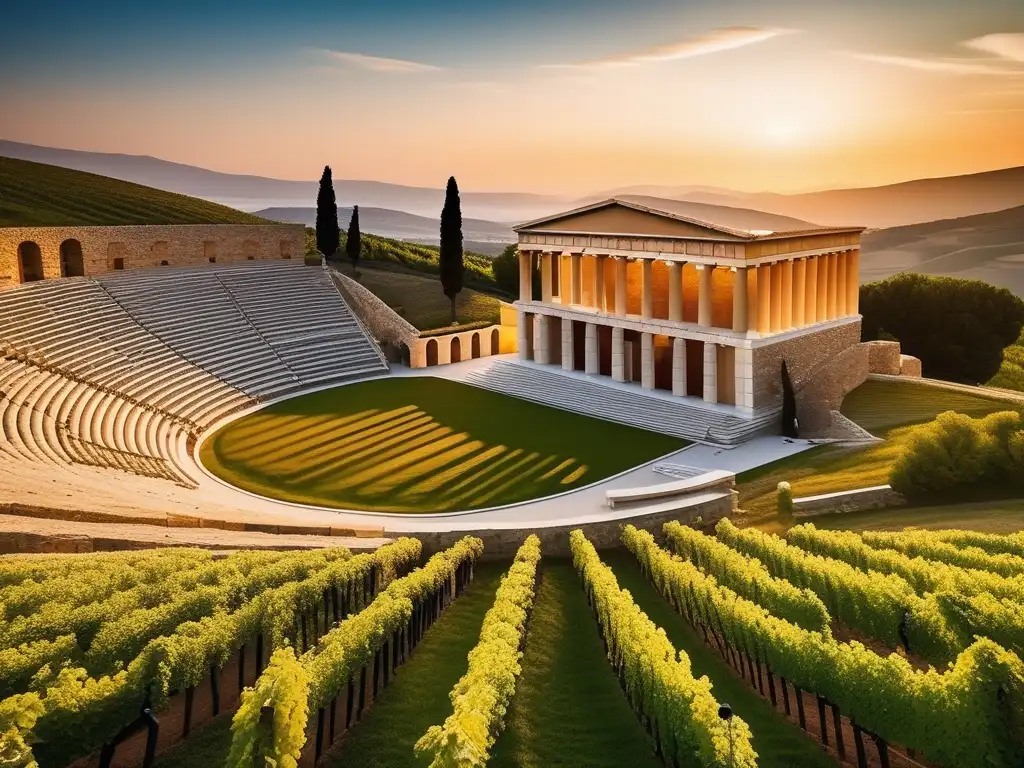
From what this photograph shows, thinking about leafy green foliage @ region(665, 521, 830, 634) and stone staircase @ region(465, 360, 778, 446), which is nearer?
Answer: leafy green foliage @ region(665, 521, 830, 634)

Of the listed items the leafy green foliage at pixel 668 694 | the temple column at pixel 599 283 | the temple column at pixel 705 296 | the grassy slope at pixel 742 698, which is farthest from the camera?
the temple column at pixel 599 283

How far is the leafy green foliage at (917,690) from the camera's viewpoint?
428 inches

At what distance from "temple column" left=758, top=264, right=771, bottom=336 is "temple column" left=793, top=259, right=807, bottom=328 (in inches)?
95.1

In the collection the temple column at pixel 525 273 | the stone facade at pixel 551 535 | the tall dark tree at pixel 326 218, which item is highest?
the tall dark tree at pixel 326 218

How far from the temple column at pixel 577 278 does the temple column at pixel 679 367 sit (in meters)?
7.66

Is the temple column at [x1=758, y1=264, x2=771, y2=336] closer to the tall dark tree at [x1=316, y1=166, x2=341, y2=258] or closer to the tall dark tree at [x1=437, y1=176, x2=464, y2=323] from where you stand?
the tall dark tree at [x1=437, y1=176, x2=464, y2=323]

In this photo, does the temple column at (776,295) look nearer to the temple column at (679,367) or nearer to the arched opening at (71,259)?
the temple column at (679,367)

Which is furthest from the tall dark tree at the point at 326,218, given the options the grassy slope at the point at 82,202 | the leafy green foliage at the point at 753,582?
the leafy green foliage at the point at 753,582

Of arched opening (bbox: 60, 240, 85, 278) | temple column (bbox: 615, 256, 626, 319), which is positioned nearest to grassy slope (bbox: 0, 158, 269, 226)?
arched opening (bbox: 60, 240, 85, 278)

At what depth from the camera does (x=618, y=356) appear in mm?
41844

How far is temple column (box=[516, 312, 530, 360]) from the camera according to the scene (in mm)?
47000

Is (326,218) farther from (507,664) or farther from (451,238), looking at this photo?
(507,664)

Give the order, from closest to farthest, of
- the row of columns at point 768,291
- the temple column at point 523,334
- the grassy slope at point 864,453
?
1. the grassy slope at point 864,453
2. the row of columns at point 768,291
3. the temple column at point 523,334

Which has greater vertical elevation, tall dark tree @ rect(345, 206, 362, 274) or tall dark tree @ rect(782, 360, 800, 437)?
tall dark tree @ rect(345, 206, 362, 274)
